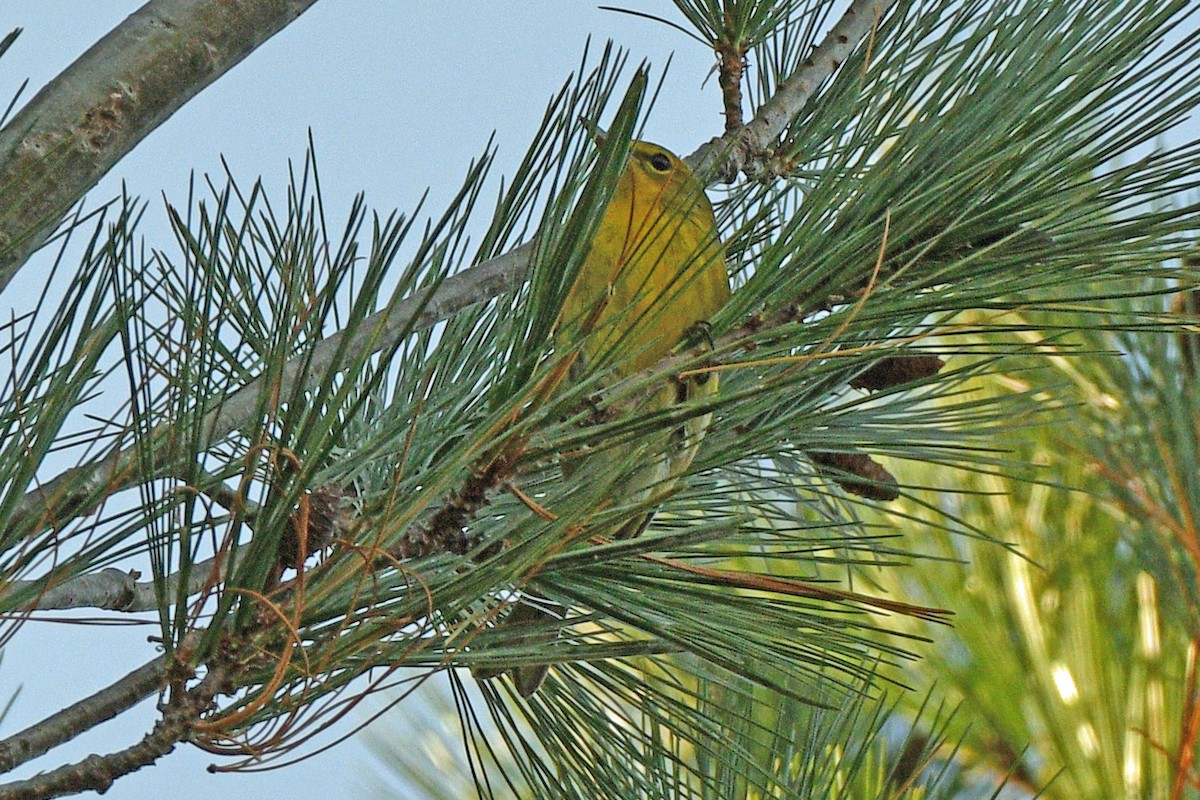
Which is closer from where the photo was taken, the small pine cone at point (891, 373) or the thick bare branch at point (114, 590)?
the thick bare branch at point (114, 590)

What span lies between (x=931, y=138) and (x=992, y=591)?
1.45m

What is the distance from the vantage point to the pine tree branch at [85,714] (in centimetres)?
70

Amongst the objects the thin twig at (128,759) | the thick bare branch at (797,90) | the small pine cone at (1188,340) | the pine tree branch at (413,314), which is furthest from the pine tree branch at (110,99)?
the small pine cone at (1188,340)

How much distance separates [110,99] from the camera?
0.77 metres

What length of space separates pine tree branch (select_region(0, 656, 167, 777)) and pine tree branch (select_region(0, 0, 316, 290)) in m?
0.22

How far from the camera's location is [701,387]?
1.03 meters

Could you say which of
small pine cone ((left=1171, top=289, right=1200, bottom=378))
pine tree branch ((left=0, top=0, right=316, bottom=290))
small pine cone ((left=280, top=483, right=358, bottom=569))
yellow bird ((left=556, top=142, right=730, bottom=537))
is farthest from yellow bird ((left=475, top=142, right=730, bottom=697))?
small pine cone ((left=1171, top=289, right=1200, bottom=378))

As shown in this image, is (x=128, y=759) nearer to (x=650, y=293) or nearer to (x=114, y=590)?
(x=114, y=590)

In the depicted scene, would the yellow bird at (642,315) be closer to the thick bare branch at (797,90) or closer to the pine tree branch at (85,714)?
the thick bare branch at (797,90)

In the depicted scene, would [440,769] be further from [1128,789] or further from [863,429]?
[863,429]

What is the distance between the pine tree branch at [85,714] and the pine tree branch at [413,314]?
0.32ft

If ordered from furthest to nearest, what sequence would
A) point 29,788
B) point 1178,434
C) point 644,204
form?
point 1178,434 → point 644,204 → point 29,788

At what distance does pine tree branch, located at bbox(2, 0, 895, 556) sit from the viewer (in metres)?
0.75

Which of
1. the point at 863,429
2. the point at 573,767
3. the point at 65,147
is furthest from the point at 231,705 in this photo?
the point at 863,429
